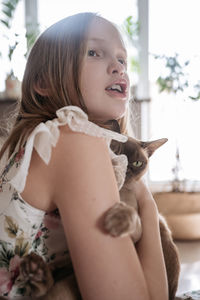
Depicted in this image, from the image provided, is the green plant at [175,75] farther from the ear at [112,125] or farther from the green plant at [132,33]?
the ear at [112,125]

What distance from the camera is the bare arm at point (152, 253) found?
718mm

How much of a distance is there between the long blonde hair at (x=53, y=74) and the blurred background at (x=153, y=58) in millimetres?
2513

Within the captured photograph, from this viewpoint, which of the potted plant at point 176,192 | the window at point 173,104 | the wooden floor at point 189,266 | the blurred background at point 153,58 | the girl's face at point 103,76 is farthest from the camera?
the window at point 173,104

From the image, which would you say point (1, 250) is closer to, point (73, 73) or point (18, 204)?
point (18, 204)

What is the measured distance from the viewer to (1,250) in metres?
0.73

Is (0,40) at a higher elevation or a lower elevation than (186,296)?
higher

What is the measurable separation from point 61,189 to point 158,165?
125 inches

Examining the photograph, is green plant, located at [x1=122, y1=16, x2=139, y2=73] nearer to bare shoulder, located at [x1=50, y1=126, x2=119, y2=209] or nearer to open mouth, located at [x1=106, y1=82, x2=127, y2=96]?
open mouth, located at [x1=106, y1=82, x2=127, y2=96]

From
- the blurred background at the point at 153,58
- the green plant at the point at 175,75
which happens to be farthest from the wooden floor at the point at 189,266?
the green plant at the point at 175,75

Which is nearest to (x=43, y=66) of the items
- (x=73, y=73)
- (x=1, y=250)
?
(x=73, y=73)

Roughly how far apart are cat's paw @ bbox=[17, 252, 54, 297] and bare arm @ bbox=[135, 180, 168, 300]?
0.21m

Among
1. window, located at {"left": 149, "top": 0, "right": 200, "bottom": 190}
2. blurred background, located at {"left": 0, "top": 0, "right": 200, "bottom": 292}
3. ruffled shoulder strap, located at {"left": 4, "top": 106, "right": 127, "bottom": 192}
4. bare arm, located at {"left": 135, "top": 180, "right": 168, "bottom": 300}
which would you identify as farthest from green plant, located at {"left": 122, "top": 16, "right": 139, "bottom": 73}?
ruffled shoulder strap, located at {"left": 4, "top": 106, "right": 127, "bottom": 192}

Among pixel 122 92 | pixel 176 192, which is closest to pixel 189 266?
pixel 176 192

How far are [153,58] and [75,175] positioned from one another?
127 inches
